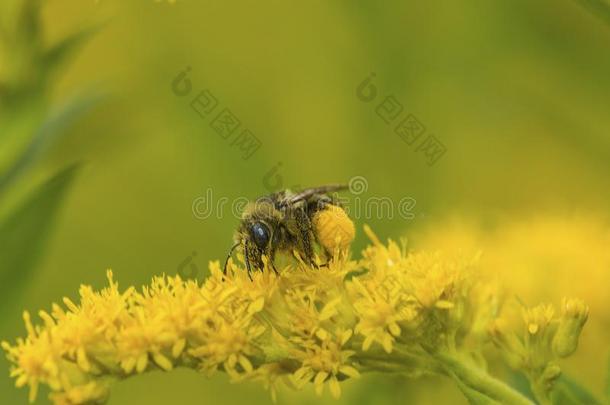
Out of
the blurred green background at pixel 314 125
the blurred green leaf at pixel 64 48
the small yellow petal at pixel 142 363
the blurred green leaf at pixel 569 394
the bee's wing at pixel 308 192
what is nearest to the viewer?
the small yellow petal at pixel 142 363

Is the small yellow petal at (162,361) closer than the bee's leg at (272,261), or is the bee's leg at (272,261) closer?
the small yellow petal at (162,361)

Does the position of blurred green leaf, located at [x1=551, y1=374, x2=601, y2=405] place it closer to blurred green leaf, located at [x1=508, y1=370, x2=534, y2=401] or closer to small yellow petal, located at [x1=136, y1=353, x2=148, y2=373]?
→ blurred green leaf, located at [x1=508, y1=370, x2=534, y2=401]

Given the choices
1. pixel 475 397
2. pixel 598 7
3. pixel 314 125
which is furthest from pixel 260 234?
pixel 314 125

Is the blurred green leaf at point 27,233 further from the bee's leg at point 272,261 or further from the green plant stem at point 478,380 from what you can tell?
the green plant stem at point 478,380

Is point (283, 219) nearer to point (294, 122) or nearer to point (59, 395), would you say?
point (59, 395)

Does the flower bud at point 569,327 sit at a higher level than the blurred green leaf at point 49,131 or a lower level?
lower

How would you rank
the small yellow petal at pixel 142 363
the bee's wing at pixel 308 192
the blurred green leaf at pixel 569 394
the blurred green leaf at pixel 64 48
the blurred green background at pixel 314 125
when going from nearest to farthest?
the small yellow petal at pixel 142 363
the blurred green leaf at pixel 569 394
the bee's wing at pixel 308 192
the blurred green leaf at pixel 64 48
the blurred green background at pixel 314 125

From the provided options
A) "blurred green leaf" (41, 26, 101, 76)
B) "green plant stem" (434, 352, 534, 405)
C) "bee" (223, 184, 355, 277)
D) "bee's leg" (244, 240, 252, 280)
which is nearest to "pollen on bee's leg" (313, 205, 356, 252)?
"bee" (223, 184, 355, 277)

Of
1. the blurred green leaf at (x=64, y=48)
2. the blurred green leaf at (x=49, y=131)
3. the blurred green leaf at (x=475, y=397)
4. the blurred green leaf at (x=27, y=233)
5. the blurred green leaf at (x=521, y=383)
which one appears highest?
the blurred green leaf at (x=64, y=48)

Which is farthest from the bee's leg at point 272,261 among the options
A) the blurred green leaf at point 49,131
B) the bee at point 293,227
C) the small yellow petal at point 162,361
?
the blurred green leaf at point 49,131
